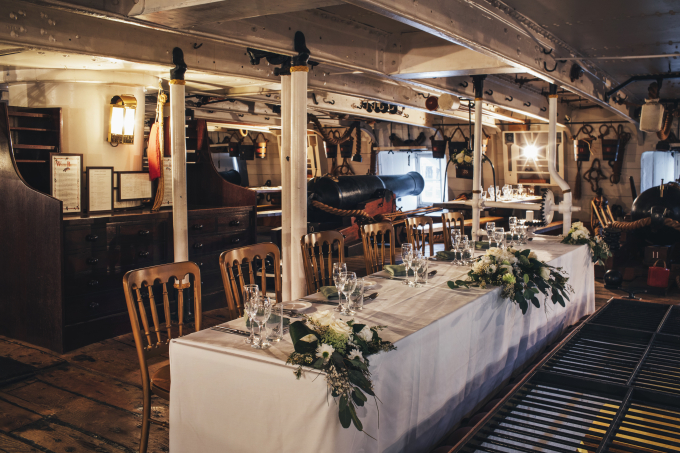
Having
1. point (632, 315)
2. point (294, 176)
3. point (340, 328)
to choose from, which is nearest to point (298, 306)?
point (340, 328)

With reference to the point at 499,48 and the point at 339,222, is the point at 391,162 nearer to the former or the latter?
the point at 339,222

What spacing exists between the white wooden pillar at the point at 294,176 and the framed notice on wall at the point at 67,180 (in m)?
1.95

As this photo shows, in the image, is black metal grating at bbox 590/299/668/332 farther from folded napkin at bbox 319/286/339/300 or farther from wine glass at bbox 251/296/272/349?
wine glass at bbox 251/296/272/349

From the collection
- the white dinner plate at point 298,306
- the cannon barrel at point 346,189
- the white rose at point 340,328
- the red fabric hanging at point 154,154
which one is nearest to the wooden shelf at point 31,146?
the red fabric hanging at point 154,154

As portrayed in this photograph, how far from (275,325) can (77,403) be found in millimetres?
2095

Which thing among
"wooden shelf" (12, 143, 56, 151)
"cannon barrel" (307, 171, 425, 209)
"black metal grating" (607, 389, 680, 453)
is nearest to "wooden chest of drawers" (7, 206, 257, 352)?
"wooden shelf" (12, 143, 56, 151)

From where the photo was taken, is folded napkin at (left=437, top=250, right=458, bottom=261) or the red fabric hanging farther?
the red fabric hanging

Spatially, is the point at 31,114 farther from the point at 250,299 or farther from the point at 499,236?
the point at 499,236

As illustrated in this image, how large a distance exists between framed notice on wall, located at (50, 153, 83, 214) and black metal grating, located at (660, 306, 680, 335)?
4871 millimetres

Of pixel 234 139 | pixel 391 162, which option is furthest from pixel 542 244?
pixel 234 139

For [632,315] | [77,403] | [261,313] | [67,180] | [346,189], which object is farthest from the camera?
[346,189]

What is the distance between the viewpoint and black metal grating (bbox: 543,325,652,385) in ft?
8.85

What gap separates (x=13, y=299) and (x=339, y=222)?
18.2 feet

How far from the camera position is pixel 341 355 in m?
2.01
